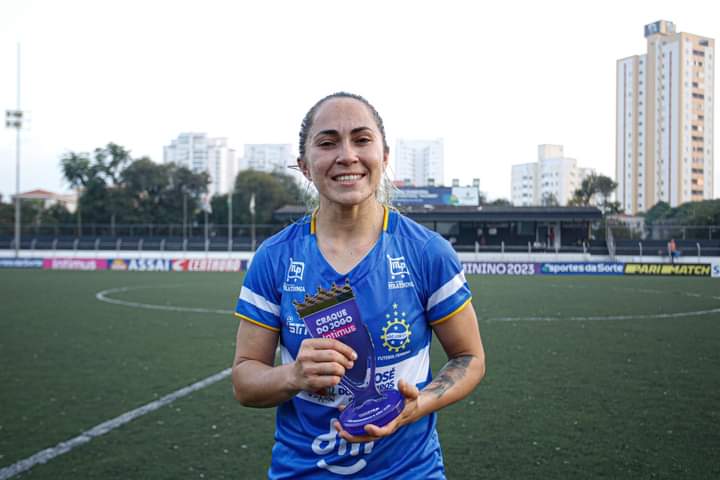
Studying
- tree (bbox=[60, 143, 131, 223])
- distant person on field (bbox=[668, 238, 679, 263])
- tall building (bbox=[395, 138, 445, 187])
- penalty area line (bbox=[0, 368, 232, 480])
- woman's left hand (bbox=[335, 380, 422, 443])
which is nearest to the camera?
woman's left hand (bbox=[335, 380, 422, 443])

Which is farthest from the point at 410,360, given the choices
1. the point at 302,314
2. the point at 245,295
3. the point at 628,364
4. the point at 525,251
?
the point at 525,251

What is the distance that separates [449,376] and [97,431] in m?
5.36

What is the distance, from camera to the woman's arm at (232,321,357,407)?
→ 170cm

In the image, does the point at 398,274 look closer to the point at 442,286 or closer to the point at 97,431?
the point at 442,286

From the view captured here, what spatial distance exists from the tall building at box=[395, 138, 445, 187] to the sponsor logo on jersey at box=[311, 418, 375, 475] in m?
157

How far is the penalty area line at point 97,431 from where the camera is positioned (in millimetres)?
5113

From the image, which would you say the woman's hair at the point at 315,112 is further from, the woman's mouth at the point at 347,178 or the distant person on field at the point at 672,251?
the distant person on field at the point at 672,251

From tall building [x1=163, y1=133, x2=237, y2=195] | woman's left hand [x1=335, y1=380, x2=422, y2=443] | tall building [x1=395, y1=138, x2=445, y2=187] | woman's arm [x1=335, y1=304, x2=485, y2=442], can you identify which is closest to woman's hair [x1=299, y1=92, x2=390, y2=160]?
woman's arm [x1=335, y1=304, x2=485, y2=442]

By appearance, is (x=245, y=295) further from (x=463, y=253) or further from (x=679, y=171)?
(x=679, y=171)

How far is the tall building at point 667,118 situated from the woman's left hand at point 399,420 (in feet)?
362

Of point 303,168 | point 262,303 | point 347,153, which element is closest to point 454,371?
point 262,303

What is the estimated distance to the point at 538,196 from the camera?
463ft

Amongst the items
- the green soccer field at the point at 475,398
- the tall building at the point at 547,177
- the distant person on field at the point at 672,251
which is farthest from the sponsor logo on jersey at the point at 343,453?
the tall building at the point at 547,177

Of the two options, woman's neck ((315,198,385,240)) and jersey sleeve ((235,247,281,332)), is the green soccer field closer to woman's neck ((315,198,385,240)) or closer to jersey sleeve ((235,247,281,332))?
jersey sleeve ((235,247,281,332))
